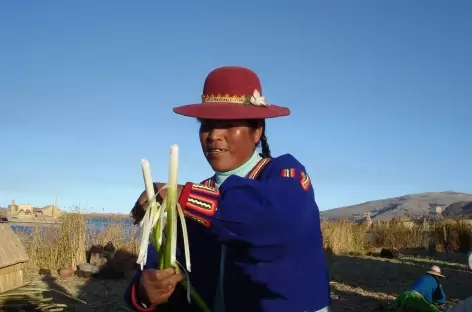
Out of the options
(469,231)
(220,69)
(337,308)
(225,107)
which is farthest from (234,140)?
(469,231)

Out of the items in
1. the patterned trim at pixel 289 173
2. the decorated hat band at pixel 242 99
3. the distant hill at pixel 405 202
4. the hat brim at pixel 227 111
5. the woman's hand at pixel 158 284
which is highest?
the distant hill at pixel 405 202

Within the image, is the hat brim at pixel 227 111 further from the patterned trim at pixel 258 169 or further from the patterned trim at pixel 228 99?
the patterned trim at pixel 258 169

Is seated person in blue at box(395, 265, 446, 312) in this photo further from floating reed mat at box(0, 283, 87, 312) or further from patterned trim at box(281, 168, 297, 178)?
patterned trim at box(281, 168, 297, 178)

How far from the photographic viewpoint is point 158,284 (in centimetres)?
182

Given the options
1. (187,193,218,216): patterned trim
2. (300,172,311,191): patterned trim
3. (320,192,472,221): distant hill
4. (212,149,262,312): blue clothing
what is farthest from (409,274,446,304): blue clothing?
(320,192,472,221): distant hill

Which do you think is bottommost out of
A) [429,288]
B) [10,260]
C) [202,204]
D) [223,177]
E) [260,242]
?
[429,288]

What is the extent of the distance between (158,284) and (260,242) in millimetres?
452

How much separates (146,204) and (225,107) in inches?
16.9

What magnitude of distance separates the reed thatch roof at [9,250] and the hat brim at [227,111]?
5600 millimetres

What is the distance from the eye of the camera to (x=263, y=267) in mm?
1701

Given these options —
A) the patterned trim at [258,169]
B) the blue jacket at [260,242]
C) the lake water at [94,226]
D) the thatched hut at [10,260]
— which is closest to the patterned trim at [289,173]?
the blue jacket at [260,242]

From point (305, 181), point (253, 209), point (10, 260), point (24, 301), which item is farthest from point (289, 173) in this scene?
point (10, 260)

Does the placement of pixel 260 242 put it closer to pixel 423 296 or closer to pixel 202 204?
pixel 202 204

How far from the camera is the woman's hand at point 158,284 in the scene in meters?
1.78
